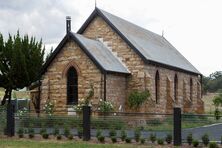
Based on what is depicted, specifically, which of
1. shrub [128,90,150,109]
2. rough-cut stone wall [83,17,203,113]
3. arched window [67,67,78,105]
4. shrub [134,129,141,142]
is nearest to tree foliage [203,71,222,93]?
rough-cut stone wall [83,17,203,113]

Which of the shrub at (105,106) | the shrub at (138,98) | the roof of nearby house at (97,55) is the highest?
the roof of nearby house at (97,55)

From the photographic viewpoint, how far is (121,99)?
35.4 metres

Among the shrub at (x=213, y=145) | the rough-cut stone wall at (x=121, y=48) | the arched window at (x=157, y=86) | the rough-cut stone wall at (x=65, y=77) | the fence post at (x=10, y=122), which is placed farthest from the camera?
the arched window at (x=157, y=86)

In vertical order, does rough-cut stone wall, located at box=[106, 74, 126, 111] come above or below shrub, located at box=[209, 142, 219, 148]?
above

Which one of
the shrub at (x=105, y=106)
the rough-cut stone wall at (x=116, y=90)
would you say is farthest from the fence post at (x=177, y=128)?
the rough-cut stone wall at (x=116, y=90)

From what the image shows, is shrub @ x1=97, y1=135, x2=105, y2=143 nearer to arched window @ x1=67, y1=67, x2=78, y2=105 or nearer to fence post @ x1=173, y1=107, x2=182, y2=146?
fence post @ x1=173, y1=107, x2=182, y2=146

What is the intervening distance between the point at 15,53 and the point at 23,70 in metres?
1.25

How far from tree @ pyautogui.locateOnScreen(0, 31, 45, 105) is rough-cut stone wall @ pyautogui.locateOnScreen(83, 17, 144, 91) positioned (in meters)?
5.76

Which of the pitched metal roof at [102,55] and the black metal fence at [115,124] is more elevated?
the pitched metal roof at [102,55]

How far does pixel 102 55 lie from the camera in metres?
34.9

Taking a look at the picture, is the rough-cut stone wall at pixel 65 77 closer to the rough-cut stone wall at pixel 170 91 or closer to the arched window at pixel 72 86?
the arched window at pixel 72 86

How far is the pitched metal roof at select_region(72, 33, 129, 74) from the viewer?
109ft

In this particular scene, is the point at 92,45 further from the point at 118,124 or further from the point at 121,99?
the point at 118,124

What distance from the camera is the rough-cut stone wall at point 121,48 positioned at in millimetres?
35769
